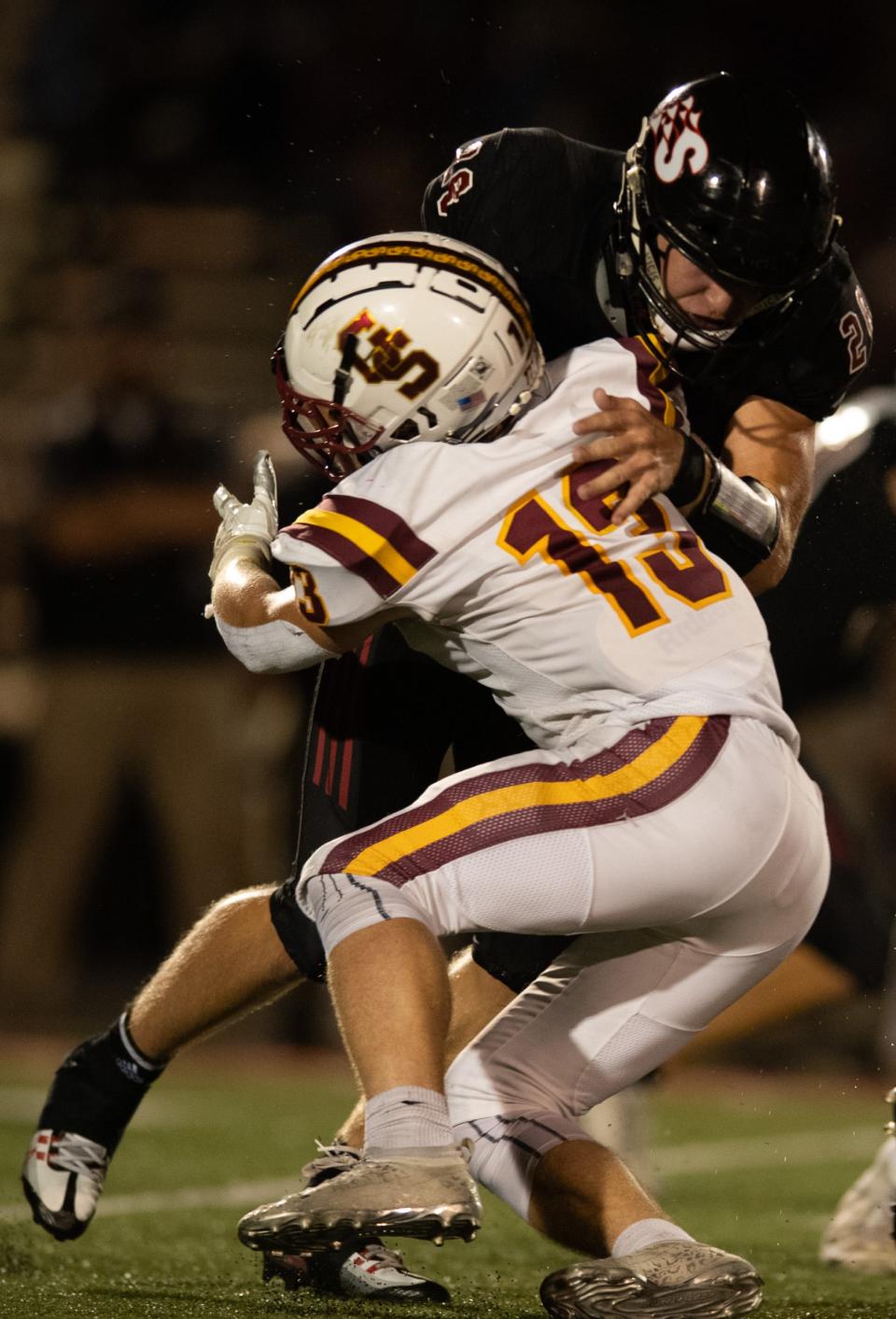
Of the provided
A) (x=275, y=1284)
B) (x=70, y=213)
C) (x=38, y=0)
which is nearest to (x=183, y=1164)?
(x=275, y=1284)

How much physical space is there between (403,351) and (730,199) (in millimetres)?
514

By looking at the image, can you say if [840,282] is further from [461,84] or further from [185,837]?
[185,837]

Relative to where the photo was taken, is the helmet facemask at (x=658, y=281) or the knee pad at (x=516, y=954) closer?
the helmet facemask at (x=658, y=281)

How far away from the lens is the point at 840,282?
2883mm

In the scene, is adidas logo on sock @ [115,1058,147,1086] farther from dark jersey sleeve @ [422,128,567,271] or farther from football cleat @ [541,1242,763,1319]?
dark jersey sleeve @ [422,128,567,271]

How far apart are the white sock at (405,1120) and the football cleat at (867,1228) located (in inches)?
50.0

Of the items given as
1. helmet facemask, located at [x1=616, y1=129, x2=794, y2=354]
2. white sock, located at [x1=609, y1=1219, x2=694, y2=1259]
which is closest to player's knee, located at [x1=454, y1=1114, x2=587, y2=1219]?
white sock, located at [x1=609, y1=1219, x2=694, y2=1259]

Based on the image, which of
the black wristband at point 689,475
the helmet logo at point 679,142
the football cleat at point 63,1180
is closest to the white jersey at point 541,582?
the black wristband at point 689,475

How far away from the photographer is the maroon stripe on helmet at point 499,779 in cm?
221

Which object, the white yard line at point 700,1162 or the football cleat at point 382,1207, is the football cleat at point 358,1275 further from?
the white yard line at point 700,1162

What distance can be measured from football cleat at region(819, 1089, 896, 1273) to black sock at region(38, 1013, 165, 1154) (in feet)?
3.92

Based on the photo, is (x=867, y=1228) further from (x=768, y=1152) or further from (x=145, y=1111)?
(x=145, y=1111)

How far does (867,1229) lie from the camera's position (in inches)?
125

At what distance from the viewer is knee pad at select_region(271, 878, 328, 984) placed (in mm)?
2633
